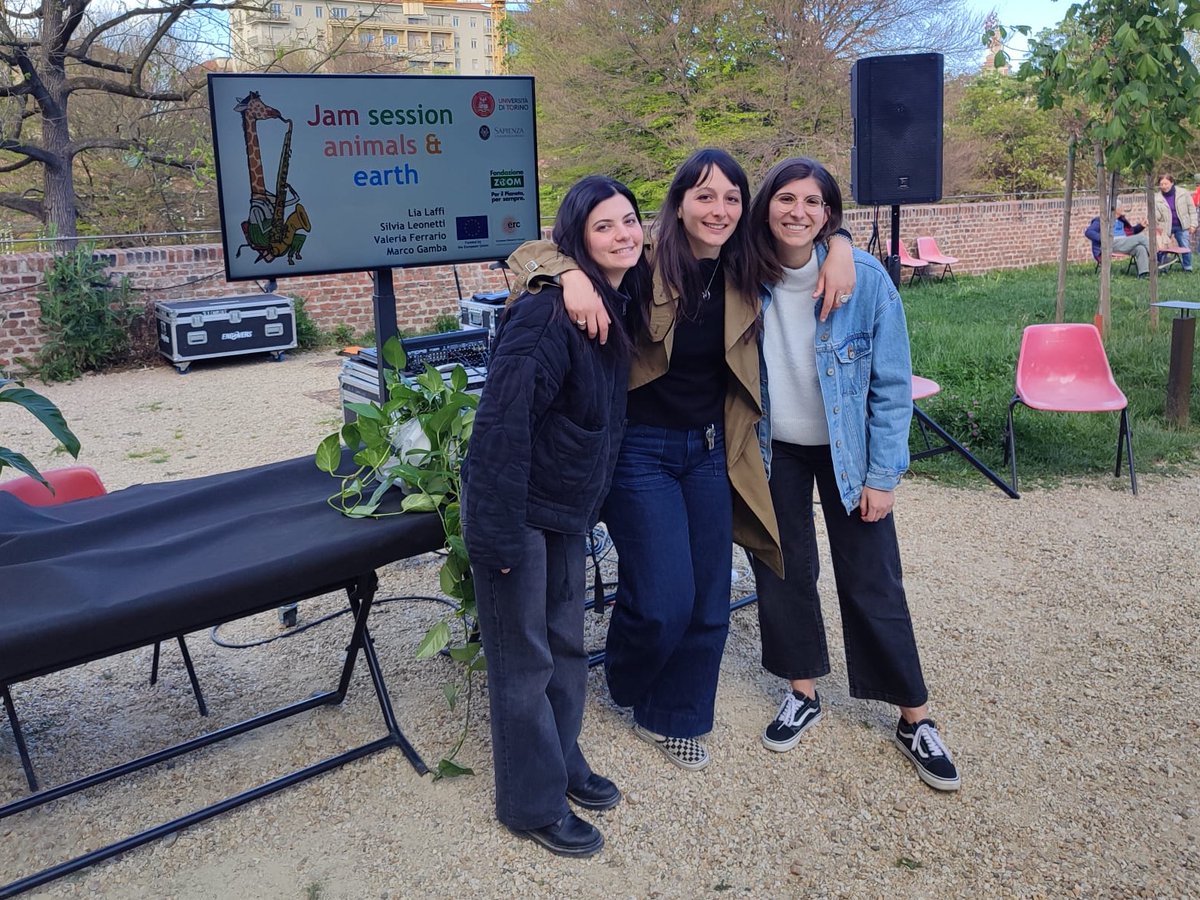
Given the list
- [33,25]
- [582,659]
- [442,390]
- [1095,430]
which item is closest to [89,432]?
[442,390]

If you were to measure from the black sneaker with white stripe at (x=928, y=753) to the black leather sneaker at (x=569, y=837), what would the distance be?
1.00 m

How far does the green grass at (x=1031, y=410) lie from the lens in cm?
636

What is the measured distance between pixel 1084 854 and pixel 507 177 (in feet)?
10.6

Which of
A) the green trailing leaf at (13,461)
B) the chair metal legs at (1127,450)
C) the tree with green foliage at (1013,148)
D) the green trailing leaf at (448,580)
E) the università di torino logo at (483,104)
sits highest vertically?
the tree with green foliage at (1013,148)

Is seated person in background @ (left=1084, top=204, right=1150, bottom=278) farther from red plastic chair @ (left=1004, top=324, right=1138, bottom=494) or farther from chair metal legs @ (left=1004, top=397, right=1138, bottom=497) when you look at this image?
chair metal legs @ (left=1004, top=397, right=1138, bottom=497)

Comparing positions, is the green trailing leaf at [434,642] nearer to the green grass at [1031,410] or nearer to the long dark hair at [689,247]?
the long dark hair at [689,247]

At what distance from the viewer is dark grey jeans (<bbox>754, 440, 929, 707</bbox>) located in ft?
9.89

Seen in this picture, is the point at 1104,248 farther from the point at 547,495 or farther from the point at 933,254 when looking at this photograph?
the point at 547,495

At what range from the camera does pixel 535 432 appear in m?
2.45

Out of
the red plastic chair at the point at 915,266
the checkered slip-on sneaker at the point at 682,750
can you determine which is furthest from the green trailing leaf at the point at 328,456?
the red plastic chair at the point at 915,266

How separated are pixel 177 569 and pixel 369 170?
1980 mm

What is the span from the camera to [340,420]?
27.9 feet

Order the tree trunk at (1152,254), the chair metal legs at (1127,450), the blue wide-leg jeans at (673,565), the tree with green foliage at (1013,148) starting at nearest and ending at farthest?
the blue wide-leg jeans at (673,565) → the chair metal legs at (1127,450) → the tree trunk at (1152,254) → the tree with green foliage at (1013,148)

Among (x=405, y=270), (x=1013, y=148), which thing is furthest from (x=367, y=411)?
(x=1013, y=148)
